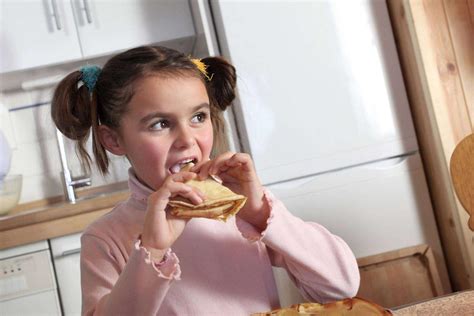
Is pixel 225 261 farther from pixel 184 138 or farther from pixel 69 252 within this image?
pixel 69 252

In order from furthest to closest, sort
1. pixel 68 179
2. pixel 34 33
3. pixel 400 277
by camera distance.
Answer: pixel 68 179 < pixel 34 33 < pixel 400 277

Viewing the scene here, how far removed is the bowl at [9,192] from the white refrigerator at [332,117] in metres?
0.96

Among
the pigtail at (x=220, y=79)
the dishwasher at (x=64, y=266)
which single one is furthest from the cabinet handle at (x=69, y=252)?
the pigtail at (x=220, y=79)

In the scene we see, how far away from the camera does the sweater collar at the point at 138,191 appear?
105 centimetres

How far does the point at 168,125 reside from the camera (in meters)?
0.95

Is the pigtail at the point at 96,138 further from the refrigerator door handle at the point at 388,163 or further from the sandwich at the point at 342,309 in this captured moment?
the refrigerator door handle at the point at 388,163

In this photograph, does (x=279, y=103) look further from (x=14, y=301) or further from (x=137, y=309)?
(x=137, y=309)

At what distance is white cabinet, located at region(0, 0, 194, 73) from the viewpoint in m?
2.44

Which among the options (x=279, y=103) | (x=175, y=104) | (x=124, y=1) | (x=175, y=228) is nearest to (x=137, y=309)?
(x=175, y=228)

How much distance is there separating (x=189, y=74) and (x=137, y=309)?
362 mm

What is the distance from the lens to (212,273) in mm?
1034

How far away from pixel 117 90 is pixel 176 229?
289mm

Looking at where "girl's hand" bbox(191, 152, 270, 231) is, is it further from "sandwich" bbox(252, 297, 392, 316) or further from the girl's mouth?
"sandwich" bbox(252, 297, 392, 316)

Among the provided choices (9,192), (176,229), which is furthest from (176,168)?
(9,192)
